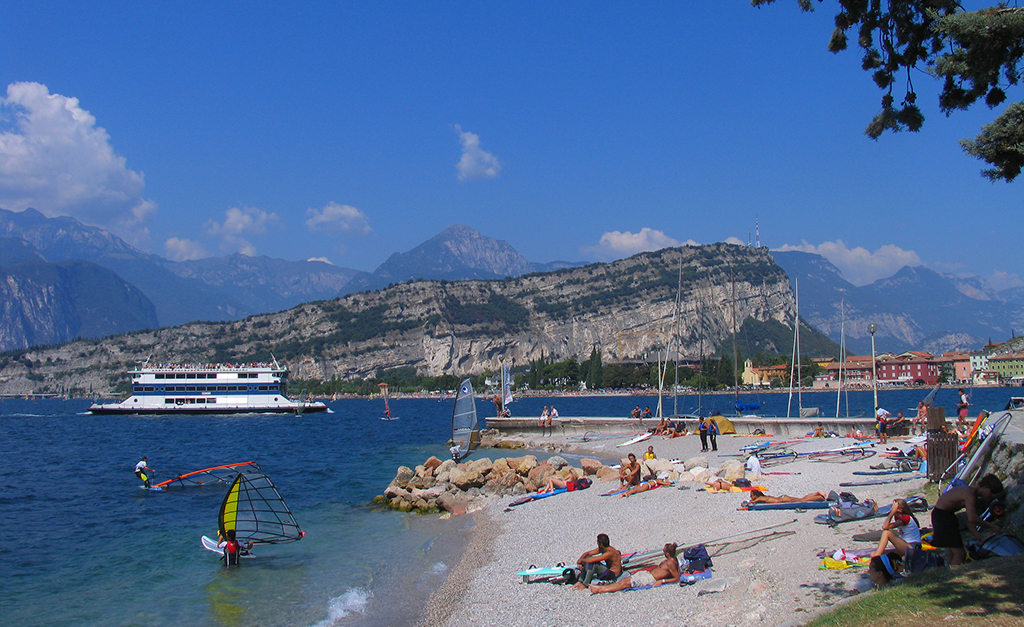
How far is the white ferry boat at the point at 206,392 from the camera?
95188 millimetres

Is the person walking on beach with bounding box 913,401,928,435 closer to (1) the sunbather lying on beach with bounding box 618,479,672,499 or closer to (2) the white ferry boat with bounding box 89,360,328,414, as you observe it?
(1) the sunbather lying on beach with bounding box 618,479,672,499

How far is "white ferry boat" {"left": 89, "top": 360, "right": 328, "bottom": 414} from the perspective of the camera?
95188 millimetres

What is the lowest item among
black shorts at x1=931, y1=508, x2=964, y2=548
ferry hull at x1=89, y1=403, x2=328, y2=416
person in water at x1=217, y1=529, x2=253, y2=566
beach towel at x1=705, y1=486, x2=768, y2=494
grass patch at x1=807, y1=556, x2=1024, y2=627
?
ferry hull at x1=89, y1=403, x2=328, y2=416

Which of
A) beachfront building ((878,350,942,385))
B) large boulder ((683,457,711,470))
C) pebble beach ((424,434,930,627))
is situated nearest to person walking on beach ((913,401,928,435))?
pebble beach ((424,434,930,627))

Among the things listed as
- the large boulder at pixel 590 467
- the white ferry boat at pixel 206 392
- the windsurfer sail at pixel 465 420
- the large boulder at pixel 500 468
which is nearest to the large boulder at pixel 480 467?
the large boulder at pixel 500 468

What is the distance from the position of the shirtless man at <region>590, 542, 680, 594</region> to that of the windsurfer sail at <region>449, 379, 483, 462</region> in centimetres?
2581

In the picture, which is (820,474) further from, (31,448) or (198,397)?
(198,397)

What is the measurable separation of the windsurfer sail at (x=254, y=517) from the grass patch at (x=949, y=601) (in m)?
14.1

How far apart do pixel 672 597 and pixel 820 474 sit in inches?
458

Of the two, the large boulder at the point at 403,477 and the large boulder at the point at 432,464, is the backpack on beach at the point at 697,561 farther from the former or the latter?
the large boulder at the point at 432,464

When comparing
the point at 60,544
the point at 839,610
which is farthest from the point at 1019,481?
the point at 60,544

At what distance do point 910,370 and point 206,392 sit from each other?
545 ft

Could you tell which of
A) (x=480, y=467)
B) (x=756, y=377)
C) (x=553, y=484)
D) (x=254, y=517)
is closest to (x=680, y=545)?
(x=553, y=484)

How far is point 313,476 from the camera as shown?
31719 millimetres
